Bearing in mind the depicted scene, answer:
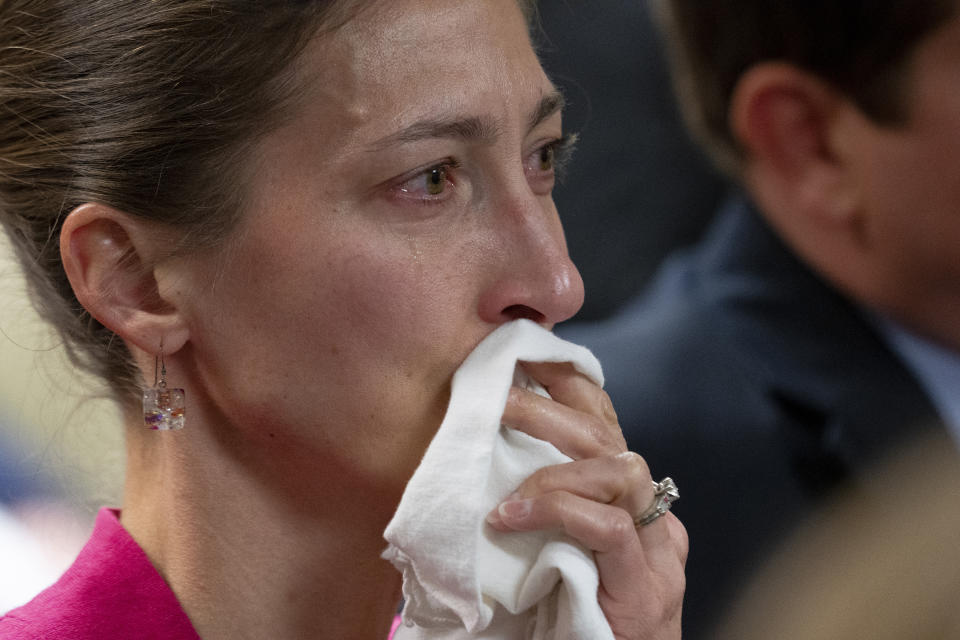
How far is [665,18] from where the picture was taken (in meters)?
1.40

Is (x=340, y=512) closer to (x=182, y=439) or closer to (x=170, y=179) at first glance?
(x=182, y=439)

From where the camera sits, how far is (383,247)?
0.95 m

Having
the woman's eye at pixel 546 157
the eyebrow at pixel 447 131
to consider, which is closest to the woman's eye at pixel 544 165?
the woman's eye at pixel 546 157

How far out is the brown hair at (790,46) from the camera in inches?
52.7

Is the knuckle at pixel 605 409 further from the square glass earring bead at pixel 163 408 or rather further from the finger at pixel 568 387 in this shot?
the square glass earring bead at pixel 163 408

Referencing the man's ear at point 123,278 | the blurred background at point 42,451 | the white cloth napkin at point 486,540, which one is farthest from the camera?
the blurred background at point 42,451

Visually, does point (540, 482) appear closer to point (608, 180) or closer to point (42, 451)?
point (608, 180)

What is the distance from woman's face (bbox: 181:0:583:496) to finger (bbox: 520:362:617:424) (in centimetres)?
5

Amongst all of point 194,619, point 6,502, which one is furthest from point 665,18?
point 6,502

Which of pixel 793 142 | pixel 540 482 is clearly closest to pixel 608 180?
pixel 793 142

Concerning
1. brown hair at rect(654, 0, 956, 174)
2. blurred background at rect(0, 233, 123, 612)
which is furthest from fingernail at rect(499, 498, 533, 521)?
brown hair at rect(654, 0, 956, 174)

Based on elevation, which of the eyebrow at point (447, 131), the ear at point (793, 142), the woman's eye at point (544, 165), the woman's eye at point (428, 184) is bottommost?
the woman's eye at point (428, 184)

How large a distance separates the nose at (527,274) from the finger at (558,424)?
0.07 m

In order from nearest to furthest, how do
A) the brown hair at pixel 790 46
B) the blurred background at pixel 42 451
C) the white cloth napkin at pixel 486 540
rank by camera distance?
the white cloth napkin at pixel 486 540
the blurred background at pixel 42 451
the brown hair at pixel 790 46
